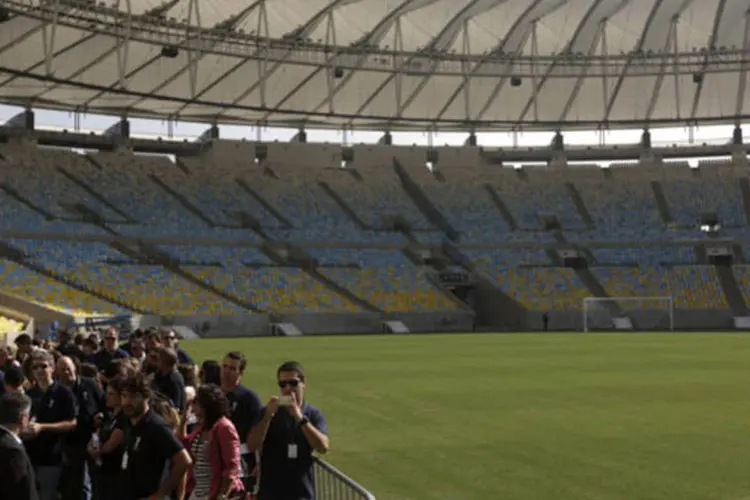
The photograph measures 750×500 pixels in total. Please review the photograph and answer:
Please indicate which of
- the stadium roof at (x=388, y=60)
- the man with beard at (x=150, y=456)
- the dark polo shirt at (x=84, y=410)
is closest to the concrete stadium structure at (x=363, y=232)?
the stadium roof at (x=388, y=60)

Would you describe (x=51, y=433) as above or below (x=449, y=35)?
below

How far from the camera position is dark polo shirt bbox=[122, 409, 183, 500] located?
20.3 feet

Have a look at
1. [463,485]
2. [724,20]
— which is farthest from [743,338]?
[463,485]

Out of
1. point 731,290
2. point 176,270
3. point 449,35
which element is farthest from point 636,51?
point 176,270

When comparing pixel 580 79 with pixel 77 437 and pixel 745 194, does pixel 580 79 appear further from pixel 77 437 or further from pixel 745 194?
pixel 77 437

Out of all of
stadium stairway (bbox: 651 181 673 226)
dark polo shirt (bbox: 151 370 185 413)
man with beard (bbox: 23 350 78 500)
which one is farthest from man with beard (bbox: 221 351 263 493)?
stadium stairway (bbox: 651 181 673 226)

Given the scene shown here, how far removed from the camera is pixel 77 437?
8578 millimetres

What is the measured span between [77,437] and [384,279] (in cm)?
4876

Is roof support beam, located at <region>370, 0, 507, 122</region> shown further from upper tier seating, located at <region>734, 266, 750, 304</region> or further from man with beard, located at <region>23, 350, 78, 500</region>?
man with beard, located at <region>23, 350, 78, 500</region>

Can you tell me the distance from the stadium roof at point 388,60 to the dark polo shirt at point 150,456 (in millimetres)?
33183

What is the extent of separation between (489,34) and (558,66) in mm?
6477

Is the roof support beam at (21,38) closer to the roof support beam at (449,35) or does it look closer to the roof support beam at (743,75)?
the roof support beam at (449,35)

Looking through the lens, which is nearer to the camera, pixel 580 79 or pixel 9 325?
pixel 9 325

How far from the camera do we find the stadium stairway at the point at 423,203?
6375cm
